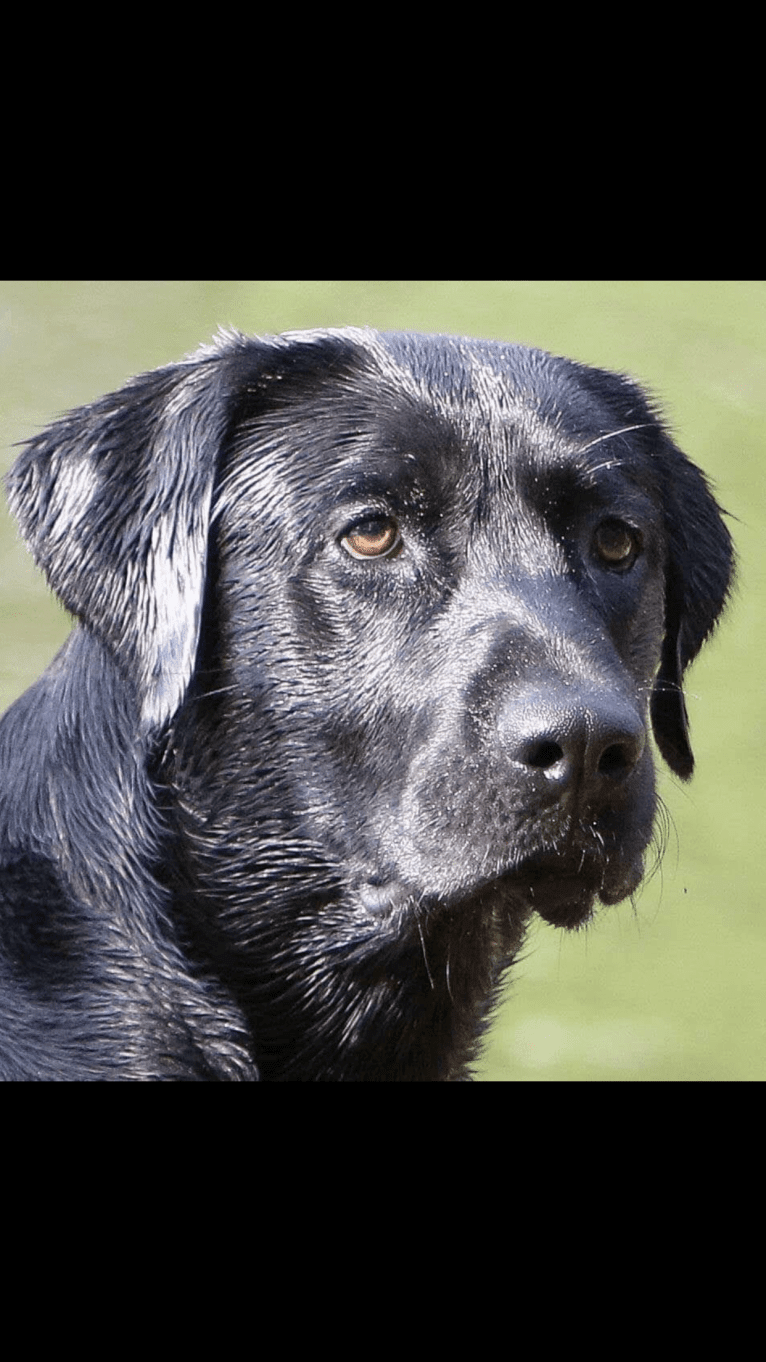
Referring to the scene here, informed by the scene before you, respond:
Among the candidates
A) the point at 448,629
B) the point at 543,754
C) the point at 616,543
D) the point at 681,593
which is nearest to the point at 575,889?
the point at 543,754

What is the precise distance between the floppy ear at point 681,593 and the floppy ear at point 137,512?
1083mm

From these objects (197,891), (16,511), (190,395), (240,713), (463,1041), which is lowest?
(463,1041)

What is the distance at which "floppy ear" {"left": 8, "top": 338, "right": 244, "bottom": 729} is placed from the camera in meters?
3.11

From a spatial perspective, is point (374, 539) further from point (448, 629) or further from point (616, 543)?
point (616, 543)

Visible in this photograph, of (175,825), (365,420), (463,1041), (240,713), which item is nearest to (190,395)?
(365,420)

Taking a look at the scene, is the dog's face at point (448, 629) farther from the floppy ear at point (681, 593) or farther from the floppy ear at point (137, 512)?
the floppy ear at point (681, 593)

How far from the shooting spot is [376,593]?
10.2 ft

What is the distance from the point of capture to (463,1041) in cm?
352

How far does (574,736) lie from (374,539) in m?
0.61

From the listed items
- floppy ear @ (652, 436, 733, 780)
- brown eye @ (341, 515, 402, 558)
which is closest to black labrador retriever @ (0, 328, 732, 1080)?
brown eye @ (341, 515, 402, 558)

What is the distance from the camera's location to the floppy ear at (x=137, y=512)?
311 centimetres

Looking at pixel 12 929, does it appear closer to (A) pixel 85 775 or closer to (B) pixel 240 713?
(A) pixel 85 775

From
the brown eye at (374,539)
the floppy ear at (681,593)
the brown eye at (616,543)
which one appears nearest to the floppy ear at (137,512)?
the brown eye at (374,539)

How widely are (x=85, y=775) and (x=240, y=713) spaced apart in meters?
0.32
